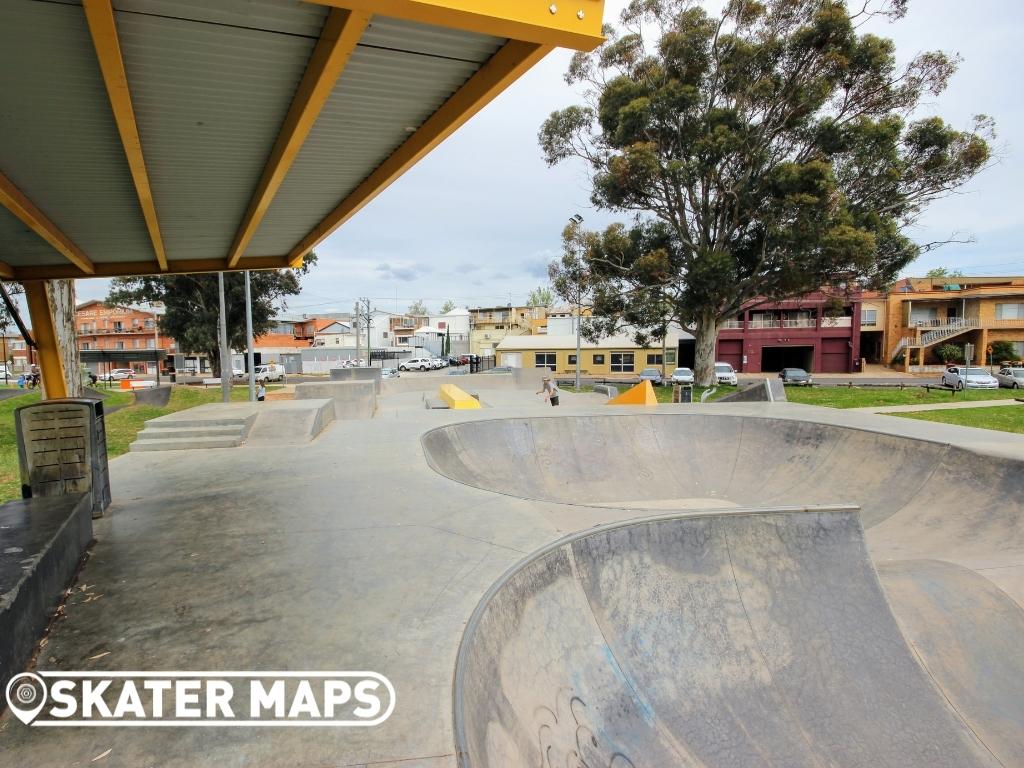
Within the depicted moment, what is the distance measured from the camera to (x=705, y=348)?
85.1ft

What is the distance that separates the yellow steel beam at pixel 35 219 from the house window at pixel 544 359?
43187 mm

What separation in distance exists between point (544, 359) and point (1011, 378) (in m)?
32.8

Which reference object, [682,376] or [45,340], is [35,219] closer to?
[45,340]

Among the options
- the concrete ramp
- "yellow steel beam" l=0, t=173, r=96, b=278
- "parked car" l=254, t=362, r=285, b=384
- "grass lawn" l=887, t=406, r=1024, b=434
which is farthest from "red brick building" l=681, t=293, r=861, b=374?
"yellow steel beam" l=0, t=173, r=96, b=278

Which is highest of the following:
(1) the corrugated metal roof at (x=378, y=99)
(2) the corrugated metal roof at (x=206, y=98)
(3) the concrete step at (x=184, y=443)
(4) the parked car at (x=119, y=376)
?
(1) the corrugated metal roof at (x=378, y=99)

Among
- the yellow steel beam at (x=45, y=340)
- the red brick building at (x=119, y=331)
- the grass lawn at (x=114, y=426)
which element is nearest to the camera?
the grass lawn at (x=114, y=426)

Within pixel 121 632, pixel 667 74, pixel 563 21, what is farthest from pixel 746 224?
pixel 121 632

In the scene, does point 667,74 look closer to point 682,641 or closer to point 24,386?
point 682,641

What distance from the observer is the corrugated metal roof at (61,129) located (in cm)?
284

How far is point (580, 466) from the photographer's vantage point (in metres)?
10.7

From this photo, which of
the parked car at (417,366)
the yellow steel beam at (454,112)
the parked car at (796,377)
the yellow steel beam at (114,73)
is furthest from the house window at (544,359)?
the yellow steel beam at (114,73)

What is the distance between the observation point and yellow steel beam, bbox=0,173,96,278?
4947 millimetres

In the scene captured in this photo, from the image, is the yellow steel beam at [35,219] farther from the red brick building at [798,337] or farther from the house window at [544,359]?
the red brick building at [798,337]

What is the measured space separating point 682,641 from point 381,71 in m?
4.80
